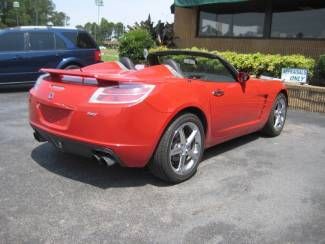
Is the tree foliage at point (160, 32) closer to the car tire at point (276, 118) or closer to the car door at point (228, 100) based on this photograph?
the car tire at point (276, 118)

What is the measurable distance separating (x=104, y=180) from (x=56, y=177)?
0.49 m

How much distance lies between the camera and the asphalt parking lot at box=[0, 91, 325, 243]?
3.39 metres

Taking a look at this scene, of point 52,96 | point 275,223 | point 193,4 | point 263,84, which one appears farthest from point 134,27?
point 275,223

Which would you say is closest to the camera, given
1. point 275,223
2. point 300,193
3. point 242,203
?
point 275,223

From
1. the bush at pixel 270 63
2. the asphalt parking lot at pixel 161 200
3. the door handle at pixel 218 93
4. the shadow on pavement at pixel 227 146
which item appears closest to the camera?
the asphalt parking lot at pixel 161 200

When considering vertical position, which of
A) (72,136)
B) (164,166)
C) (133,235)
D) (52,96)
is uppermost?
(52,96)

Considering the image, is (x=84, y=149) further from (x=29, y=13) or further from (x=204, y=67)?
(x=29, y=13)

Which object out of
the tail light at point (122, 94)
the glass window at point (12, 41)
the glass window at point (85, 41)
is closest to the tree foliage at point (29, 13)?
the glass window at point (85, 41)

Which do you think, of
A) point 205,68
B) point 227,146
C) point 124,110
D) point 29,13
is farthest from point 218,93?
point 29,13

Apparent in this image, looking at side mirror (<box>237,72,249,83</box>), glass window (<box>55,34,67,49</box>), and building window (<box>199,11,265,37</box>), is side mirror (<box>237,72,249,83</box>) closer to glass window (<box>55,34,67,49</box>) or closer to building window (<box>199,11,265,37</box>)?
glass window (<box>55,34,67,49</box>)

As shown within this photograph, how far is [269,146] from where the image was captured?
242 inches

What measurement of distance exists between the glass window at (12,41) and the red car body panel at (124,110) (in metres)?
6.06

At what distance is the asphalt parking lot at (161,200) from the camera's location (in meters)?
3.39

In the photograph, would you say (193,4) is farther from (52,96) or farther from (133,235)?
(133,235)
